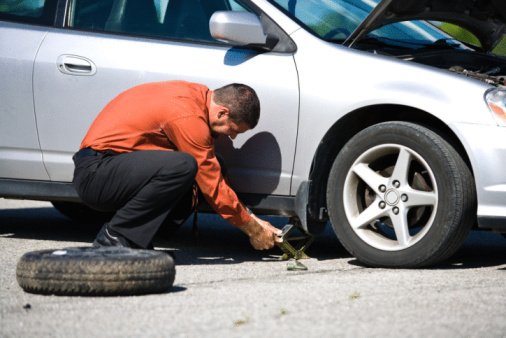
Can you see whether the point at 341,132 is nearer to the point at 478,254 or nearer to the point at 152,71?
the point at 152,71

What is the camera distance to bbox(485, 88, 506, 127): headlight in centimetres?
568

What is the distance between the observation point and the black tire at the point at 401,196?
5.77 metres

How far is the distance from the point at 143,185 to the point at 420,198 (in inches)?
58.1

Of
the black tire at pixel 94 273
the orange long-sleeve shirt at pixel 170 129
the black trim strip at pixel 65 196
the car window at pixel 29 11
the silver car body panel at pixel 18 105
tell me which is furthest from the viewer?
the car window at pixel 29 11

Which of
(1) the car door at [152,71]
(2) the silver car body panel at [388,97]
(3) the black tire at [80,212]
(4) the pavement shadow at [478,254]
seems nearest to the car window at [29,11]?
(1) the car door at [152,71]

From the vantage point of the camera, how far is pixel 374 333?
4.23 meters

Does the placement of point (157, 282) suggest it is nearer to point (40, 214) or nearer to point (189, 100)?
point (189, 100)

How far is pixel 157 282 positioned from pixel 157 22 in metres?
1.99

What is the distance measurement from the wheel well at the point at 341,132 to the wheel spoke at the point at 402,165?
235mm

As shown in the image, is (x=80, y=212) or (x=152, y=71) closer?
(x=152, y=71)

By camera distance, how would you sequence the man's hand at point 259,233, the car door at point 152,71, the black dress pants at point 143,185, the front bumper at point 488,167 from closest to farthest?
the front bumper at point 488,167 < the black dress pants at point 143,185 < the man's hand at point 259,233 < the car door at point 152,71

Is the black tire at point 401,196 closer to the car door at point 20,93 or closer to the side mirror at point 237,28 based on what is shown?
the side mirror at point 237,28

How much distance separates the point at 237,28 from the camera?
6000 millimetres

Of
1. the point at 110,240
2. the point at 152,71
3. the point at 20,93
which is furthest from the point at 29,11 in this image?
the point at 110,240
